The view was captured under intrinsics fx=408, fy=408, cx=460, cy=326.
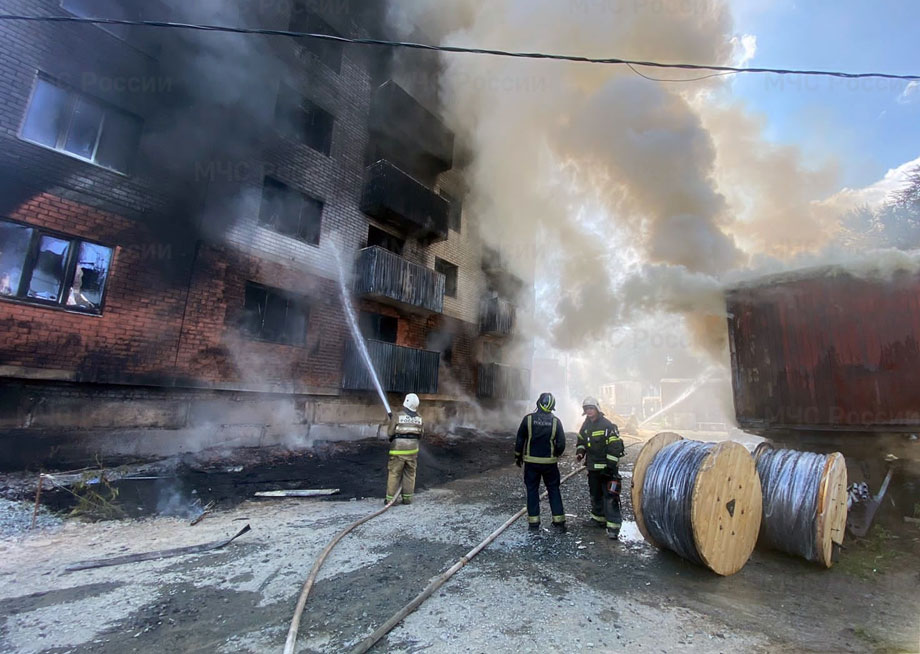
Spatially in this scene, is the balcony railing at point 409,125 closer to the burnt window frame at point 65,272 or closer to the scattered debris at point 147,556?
the burnt window frame at point 65,272

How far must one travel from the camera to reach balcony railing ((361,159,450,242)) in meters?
12.8

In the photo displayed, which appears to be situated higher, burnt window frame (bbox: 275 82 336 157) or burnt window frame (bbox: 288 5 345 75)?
burnt window frame (bbox: 288 5 345 75)

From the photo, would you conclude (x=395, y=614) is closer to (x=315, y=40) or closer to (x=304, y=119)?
(x=304, y=119)

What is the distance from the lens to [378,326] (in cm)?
1304

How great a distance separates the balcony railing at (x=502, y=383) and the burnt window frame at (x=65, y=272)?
11.7m

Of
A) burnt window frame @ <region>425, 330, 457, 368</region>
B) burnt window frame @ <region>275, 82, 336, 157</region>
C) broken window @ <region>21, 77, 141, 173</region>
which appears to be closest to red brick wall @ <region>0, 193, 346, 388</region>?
broken window @ <region>21, 77, 141, 173</region>

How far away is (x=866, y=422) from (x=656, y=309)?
380 cm

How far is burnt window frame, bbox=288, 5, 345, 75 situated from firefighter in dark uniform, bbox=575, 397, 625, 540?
13051 millimetres

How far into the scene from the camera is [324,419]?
36.2 ft

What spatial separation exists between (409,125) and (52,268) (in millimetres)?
11015

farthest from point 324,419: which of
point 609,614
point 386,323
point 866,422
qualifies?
point 866,422

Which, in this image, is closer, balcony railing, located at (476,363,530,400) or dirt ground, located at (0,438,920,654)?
dirt ground, located at (0,438,920,654)

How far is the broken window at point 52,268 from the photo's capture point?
22.2 feet

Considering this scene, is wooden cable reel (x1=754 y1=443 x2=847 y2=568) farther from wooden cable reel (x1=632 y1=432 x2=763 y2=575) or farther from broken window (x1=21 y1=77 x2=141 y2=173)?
broken window (x1=21 y1=77 x2=141 y2=173)
